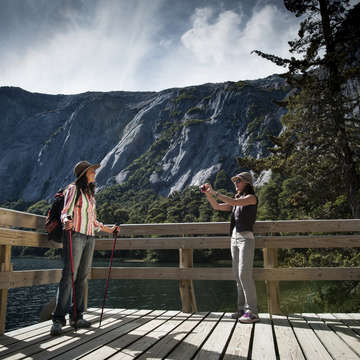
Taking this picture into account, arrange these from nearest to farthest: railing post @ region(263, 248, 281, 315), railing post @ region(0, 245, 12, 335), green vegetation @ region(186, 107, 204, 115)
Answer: railing post @ region(0, 245, 12, 335)
railing post @ region(263, 248, 281, 315)
green vegetation @ region(186, 107, 204, 115)

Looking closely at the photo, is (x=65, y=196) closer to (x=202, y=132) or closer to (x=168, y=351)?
(x=168, y=351)

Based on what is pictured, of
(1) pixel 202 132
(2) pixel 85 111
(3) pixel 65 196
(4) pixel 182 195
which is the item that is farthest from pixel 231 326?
(2) pixel 85 111

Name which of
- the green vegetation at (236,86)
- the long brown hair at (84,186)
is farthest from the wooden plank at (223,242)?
the green vegetation at (236,86)

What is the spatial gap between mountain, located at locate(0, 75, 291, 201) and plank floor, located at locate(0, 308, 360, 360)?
102 m

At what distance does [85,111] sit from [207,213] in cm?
12224

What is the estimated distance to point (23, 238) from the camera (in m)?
4.24

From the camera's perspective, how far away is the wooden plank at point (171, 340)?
3072mm

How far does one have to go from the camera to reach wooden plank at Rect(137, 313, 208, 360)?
3.07 m

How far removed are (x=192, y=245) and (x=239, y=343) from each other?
193 centimetres

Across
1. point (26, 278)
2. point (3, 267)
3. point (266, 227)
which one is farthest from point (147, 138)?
point (3, 267)

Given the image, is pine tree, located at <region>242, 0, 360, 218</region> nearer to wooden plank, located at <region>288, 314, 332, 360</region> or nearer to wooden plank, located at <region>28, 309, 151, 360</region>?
wooden plank, located at <region>288, 314, 332, 360</region>

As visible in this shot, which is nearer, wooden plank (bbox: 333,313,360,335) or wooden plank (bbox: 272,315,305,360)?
wooden plank (bbox: 272,315,305,360)

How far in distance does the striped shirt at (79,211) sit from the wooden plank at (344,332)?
3136mm

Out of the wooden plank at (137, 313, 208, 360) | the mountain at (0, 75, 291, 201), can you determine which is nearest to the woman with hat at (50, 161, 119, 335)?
the wooden plank at (137, 313, 208, 360)
